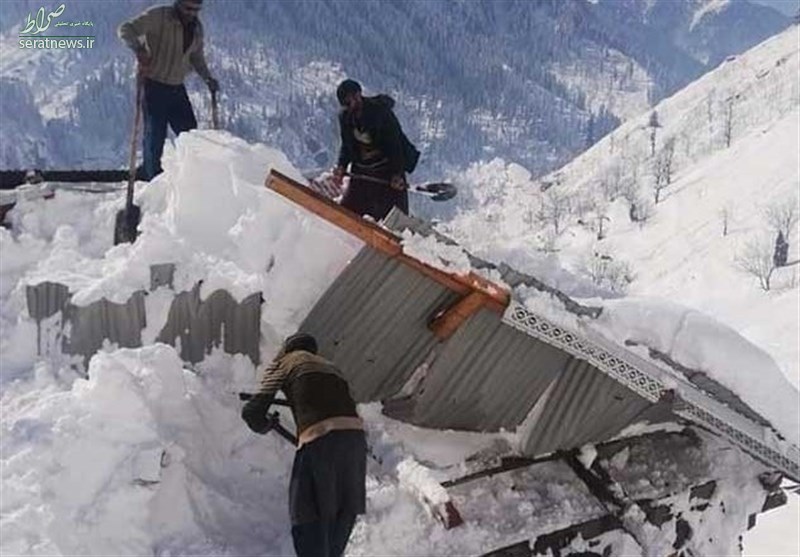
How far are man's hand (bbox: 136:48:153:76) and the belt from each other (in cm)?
439

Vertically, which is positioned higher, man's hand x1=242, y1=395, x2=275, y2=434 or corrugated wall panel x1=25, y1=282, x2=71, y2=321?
corrugated wall panel x1=25, y1=282, x2=71, y2=321

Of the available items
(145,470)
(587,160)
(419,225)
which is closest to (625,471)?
(419,225)

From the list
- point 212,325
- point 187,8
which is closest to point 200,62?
point 187,8

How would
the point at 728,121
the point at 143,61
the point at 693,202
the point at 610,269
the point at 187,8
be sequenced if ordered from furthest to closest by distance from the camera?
the point at 728,121
the point at 693,202
the point at 610,269
the point at 187,8
the point at 143,61

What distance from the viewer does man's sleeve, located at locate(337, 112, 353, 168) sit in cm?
757

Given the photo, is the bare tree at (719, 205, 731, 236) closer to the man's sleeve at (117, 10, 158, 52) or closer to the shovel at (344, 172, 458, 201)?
the shovel at (344, 172, 458, 201)

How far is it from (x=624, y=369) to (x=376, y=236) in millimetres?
1713

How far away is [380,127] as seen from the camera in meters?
7.48

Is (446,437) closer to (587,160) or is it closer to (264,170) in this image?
(264,170)

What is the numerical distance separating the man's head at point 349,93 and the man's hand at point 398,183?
0.69 metres

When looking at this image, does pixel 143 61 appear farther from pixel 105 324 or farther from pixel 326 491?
pixel 326 491

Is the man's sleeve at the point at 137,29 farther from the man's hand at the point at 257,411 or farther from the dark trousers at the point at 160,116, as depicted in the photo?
the man's hand at the point at 257,411

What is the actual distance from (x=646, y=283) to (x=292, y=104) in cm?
14280

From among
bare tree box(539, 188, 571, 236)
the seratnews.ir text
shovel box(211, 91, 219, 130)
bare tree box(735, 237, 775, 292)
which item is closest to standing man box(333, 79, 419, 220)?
shovel box(211, 91, 219, 130)
